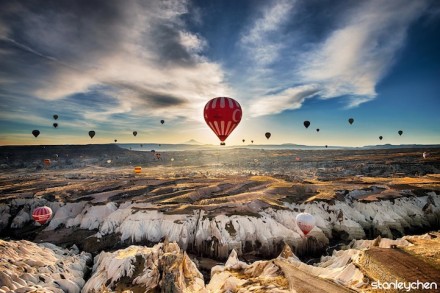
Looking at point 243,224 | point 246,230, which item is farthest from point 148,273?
point 243,224

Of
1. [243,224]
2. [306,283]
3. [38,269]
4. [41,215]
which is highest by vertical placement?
[41,215]

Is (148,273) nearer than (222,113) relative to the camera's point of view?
Yes

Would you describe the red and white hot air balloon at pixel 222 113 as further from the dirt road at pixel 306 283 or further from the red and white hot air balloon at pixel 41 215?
the red and white hot air balloon at pixel 41 215

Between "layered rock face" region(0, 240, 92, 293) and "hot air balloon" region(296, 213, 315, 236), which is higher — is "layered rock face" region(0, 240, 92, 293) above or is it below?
below

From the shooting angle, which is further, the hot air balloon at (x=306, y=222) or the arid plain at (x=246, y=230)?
the hot air balloon at (x=306, y=222)

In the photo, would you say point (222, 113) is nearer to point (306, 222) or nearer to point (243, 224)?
point (243, 224)

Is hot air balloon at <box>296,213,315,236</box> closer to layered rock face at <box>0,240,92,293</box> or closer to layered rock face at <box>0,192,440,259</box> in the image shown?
layered rock face at <box>0,192,440,259</box>

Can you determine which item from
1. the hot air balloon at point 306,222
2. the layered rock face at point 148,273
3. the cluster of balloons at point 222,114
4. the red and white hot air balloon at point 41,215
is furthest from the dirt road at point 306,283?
the red and white hot air balloon at point 41,215

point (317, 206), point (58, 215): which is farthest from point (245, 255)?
point (58, 215)

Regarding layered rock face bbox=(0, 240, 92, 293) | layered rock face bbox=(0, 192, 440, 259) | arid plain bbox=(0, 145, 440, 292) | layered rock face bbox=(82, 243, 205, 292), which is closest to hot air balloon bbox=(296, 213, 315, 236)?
arid plain bbox=(0, 145, 440, 292)
